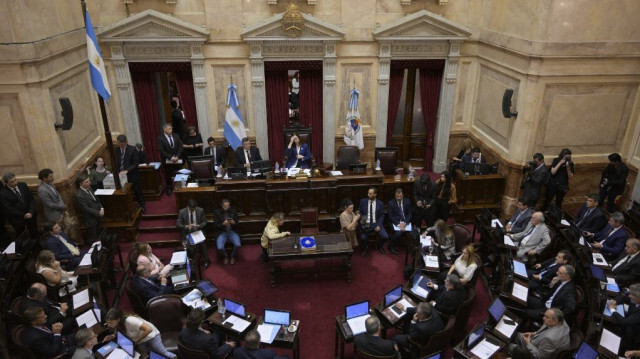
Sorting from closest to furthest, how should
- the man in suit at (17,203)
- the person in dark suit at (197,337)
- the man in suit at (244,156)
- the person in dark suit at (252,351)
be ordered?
the person in dark suit at (252,351), the person in dark suit at (197,337), the man in suit at (17,203), the man in suit at (244,156)

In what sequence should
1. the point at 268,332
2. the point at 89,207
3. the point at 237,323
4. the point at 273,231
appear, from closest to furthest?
the point at 268,332 → the point at 237,323 → the point at 273,231 → the point at 89,207

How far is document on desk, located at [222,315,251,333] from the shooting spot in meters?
6.14

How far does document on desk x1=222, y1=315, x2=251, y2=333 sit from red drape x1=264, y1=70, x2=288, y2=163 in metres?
5.96

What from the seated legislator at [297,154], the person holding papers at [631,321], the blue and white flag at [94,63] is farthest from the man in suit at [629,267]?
the blue and white flag at [94,63]

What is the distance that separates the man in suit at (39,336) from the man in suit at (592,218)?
8285 mm

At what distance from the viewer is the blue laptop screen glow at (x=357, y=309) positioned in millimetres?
6215

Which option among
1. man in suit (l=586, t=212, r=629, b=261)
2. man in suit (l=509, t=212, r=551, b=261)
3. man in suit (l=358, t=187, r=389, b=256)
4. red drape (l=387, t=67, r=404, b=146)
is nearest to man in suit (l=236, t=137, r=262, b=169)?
man in suit (l=358, t=187, r=389, b=256)

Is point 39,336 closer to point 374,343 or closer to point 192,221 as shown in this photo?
point 192,221

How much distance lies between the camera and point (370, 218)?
891 cm

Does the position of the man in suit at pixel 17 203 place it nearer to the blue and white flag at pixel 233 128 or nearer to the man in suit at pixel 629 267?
the blue and white flag at pixel 233 128

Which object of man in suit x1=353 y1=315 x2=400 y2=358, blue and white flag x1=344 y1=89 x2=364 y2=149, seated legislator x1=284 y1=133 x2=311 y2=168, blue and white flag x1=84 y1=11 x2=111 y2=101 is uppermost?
blue and white flag x1=84 y1=11 x2=111 y2=101

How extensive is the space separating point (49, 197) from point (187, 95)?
13.4 ft

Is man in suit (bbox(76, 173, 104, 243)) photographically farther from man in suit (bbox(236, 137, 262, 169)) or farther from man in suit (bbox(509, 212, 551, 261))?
man in suit (bbox(509, 212, 551, 261))

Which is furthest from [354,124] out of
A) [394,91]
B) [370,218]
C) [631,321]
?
[631,321]
